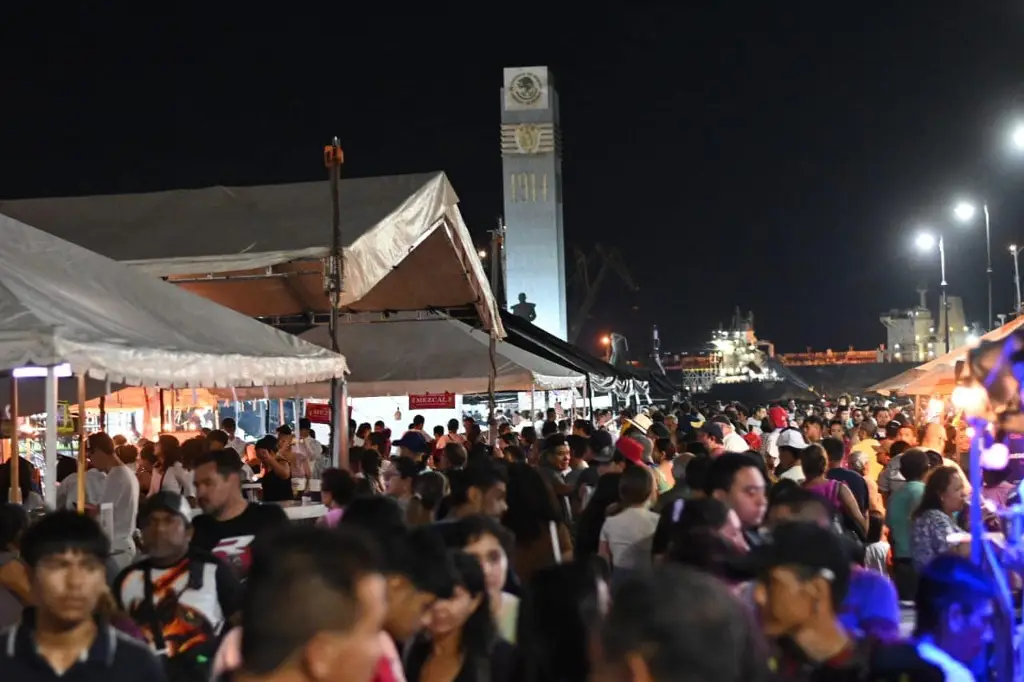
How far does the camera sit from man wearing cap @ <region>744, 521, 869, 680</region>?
3658mm

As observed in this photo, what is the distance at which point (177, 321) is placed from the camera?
9250 mm

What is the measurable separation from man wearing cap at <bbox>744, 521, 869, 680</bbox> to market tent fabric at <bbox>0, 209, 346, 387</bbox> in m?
4.35

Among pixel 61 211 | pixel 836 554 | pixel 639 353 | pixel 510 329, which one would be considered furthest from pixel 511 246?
pixel 836 554

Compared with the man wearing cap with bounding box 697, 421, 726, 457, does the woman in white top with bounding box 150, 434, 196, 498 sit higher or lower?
lower

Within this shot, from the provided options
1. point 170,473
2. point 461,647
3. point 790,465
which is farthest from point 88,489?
point 461,647

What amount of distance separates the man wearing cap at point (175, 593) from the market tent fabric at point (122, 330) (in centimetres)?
179

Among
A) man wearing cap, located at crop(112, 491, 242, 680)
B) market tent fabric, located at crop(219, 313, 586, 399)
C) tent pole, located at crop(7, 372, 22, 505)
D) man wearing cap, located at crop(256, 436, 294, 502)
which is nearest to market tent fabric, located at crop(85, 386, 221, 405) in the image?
market tent fabric, located at crop(219, 313, 586, 399)

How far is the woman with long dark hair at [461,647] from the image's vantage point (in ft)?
13.3

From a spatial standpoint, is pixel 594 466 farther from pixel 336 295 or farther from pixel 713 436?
pixel 336 295

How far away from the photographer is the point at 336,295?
12234 mm

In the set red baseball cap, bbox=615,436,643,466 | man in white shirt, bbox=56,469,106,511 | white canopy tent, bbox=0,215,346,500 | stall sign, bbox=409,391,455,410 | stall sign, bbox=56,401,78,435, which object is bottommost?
man in white shirt, bbox=56,469,106,511

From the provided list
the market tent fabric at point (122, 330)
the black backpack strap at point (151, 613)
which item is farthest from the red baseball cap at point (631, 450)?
the black backpack strap at point (151, 613)

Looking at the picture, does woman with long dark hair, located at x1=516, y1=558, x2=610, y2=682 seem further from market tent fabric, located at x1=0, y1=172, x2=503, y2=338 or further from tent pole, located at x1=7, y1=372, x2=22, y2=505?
market tent fabric, located at x1=0, y1=172, x2=503, y2=338

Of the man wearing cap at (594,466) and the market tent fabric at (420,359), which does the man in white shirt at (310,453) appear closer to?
the market tent fabric at (420,359)
